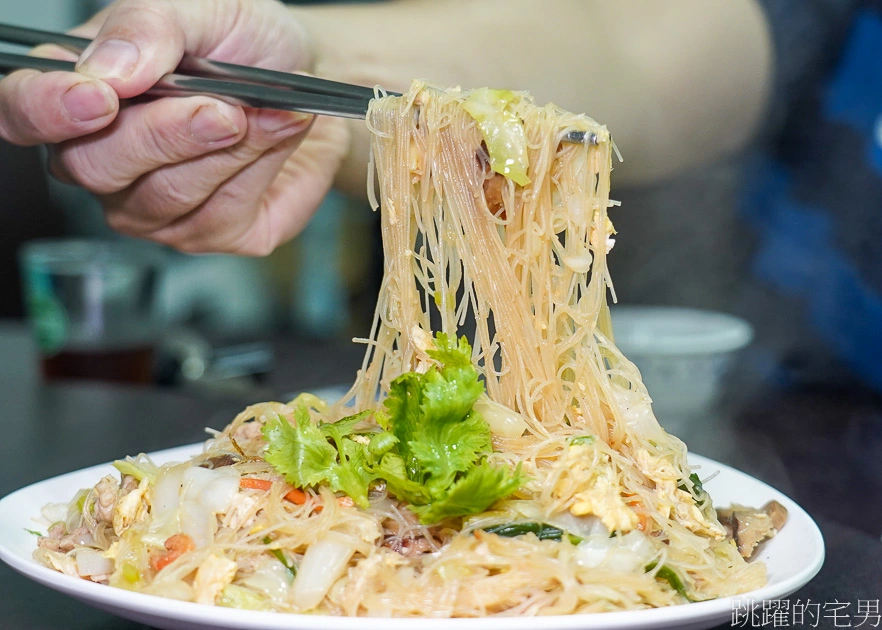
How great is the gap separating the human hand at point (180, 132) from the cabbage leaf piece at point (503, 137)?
57cm

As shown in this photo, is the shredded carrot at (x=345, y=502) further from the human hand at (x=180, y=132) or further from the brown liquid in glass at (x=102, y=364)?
the brown liquid in glass at (x=102, y=364)

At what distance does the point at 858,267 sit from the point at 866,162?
0.37 meters

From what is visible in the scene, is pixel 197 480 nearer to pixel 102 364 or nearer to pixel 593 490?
pixel 593 490

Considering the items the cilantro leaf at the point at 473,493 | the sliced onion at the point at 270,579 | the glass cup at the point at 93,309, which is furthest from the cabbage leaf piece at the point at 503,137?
the glass cup at the point at 93,309

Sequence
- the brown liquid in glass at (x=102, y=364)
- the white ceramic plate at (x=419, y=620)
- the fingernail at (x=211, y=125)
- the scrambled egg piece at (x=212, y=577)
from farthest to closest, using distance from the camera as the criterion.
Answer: the brown liquid in glass at (x=102, y=364) → the fingernail at (x=211, y=125) → the scrambled egg piece at (x=212, y=577) → the white ceramic plate at (x=419, y=620)

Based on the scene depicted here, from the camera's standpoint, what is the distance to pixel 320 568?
1225 millimetres

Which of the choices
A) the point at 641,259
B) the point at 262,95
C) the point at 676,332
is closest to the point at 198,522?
the point at 262,95

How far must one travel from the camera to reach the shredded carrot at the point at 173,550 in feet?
4.18

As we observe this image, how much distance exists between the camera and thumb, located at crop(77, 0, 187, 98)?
1691mm

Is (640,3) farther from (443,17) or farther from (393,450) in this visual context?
(393,450)

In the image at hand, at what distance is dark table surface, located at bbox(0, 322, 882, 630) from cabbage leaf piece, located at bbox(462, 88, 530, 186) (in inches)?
32.1

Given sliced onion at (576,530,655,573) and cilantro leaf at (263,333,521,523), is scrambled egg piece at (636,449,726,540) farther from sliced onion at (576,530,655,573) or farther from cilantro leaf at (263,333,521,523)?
cilantro leaf at (263,333,521,523)

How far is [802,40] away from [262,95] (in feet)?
7.78

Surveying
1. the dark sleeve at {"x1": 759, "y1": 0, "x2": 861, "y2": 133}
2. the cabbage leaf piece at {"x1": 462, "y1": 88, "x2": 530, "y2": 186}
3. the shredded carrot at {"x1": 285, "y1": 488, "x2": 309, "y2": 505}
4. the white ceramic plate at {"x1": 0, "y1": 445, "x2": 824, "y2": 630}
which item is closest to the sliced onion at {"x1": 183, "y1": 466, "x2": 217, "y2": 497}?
the shredded carrot at {"x1": 285, "y1": 488, "x2": 309, "y2": 505}
